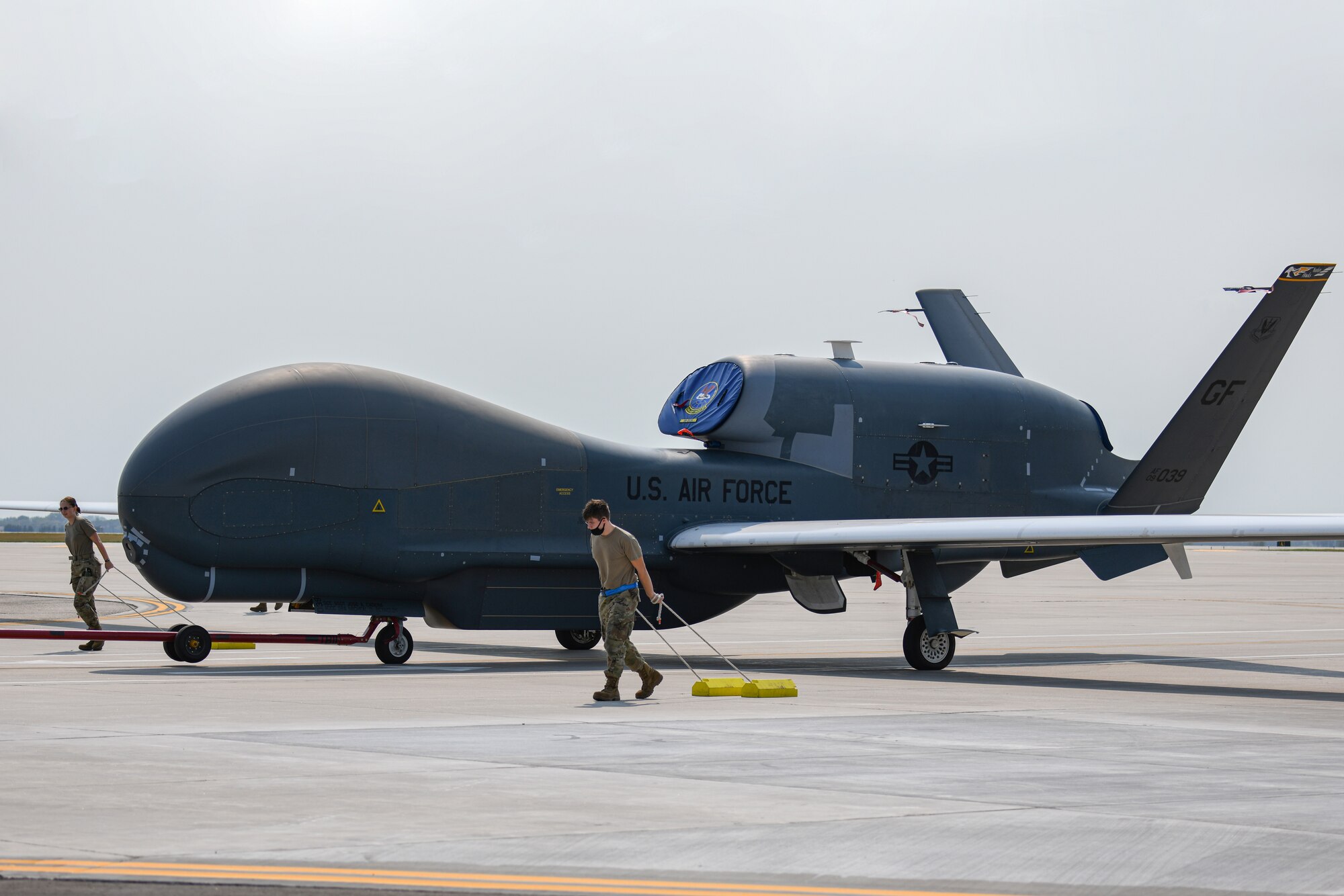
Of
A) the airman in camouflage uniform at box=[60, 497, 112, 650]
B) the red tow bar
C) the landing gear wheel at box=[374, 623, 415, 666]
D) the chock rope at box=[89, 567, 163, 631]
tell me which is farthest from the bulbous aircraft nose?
the airman in camouflage uniform at box=[60, 497, 112, 650]

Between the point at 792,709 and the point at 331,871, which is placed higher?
the point at 331,871

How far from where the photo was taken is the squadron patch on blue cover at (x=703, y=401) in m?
24.4

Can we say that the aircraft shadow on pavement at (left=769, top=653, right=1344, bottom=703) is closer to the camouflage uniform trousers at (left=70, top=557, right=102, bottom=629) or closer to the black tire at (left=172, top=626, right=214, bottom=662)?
the black tire at (left=172, top=626, right=214, bottom=662)

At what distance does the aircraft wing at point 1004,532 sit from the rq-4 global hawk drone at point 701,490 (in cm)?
4

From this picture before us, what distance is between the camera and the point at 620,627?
15.6 meters

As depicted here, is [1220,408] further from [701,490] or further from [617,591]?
[617,591]

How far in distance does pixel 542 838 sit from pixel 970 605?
112ft

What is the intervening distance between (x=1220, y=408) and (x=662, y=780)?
17751mm

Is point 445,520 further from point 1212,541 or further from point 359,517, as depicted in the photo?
point 1212,541


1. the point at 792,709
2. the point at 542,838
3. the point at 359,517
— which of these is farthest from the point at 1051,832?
the point at 359,517

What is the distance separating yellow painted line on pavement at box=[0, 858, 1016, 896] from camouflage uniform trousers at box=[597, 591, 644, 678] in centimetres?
857

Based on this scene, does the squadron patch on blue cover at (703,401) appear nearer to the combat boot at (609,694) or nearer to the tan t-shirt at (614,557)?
the tan t-shirt at (614,557)

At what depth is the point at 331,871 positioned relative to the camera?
271 inches

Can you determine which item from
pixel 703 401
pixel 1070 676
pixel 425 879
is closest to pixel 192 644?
pixel 703 401
